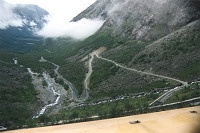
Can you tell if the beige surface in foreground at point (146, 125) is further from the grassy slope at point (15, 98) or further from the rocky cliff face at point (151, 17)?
the rocky cliff face at point (151, 17)

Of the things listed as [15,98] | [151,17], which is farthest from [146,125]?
[151,17]

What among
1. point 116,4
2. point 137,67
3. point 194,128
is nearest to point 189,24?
point 137,67

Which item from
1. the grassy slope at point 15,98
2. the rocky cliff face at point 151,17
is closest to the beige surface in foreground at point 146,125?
the grassy slope at point 15,98

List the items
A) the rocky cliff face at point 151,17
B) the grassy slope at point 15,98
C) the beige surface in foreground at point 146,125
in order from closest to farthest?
the beige surface in foreground at point 146,125 < the grassy slope at point 15,98 < the rocky cliff face at point 151,17

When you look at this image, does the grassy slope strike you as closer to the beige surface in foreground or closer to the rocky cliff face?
the beige surface in foreground

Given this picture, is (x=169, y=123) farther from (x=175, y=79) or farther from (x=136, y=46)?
(x=136, y=46)

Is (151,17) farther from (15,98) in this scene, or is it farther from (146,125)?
(146,125)

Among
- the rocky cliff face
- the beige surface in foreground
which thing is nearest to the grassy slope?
the beige surface in foreground

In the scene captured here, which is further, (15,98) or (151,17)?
(151,17)
